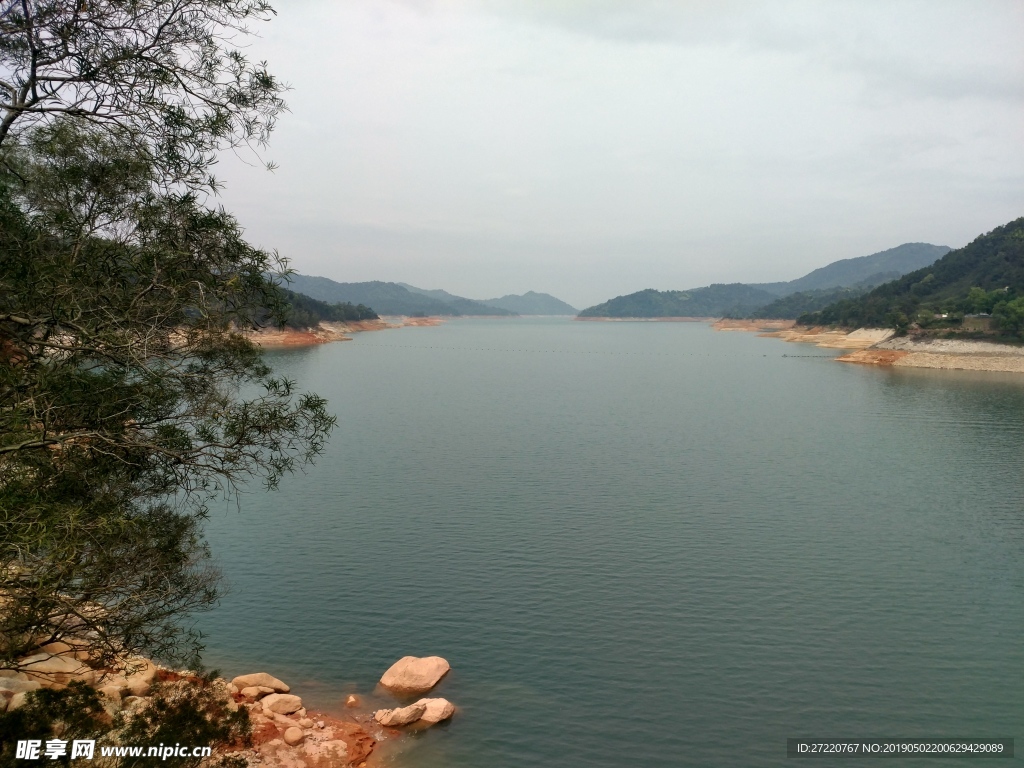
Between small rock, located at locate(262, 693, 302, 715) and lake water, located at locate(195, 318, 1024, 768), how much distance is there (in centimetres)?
73

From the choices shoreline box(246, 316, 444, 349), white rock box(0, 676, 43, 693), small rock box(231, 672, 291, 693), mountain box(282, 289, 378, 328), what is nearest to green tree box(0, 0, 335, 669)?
white rock box(0, 676, 43, 693)

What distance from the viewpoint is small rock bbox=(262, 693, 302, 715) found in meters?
12.8

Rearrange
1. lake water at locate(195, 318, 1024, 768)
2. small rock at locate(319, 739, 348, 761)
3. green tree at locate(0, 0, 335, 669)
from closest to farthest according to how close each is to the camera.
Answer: green tree at locate(0, 0, 335, 669) < small rock at locate(319, 739, 348, 761) < lake water at locate(195, 318, 1024, 768)

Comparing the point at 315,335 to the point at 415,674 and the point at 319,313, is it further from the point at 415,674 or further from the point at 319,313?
the point at 415,674

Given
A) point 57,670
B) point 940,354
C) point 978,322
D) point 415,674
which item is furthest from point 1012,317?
point 57,670

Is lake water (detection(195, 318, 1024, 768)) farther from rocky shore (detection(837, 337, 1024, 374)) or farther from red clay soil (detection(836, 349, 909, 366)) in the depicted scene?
red clay soil (detection(836, 349, 909, 366))

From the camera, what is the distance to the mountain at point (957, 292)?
3484 inches

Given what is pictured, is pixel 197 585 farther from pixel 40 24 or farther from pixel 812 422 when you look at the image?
pixel 812 422

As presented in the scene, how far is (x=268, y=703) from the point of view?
1285 centimetres

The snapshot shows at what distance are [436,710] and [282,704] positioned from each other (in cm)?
281

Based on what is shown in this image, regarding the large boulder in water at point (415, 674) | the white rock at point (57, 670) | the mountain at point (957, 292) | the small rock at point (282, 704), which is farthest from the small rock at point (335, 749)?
the mountain at point (957, 292)

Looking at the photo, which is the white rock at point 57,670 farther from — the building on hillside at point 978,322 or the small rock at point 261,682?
the building on hillside at point 978,322

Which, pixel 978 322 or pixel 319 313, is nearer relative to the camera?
pixel 978 322

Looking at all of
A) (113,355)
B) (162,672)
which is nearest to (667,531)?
(162,672)
